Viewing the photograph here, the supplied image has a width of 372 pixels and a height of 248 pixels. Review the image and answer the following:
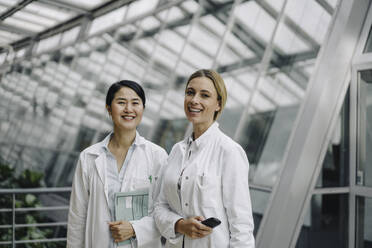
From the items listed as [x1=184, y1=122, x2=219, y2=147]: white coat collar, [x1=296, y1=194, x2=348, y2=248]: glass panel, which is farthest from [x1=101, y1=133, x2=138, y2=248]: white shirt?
[x1=296, y1=194, x2=348, y2=248]: glass panel

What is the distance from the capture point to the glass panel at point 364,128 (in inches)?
144

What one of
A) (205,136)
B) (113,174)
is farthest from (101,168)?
(205,136)

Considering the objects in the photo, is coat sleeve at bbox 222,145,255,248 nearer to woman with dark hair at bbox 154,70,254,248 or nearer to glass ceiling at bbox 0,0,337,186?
woman with dark hair at bbox 154,70,254,248

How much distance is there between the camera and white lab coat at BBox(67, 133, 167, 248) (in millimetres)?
1892

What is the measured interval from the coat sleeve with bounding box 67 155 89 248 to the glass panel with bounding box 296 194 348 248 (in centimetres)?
250

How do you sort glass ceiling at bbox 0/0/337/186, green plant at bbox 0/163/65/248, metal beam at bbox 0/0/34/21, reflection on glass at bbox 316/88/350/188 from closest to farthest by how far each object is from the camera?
reflection on glass at bbox 316/88/350/188, glass ceiling at bbox 0/0/337/186, green plant at bbox 0/163/65/248, metal beam at bbox 0/0/34/21

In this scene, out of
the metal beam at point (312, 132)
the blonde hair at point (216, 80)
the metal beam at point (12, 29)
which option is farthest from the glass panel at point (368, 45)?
the metal beam at point (12, 29)

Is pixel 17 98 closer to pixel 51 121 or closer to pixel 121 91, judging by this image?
pixel 51 121

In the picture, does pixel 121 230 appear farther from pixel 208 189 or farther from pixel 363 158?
pixel 363 158

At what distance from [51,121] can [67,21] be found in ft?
11.1

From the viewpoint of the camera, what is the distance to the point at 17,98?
39.8 ft

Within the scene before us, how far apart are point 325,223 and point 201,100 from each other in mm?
2657

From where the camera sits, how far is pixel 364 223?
3.60m

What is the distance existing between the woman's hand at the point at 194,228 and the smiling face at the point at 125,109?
1.95ft
